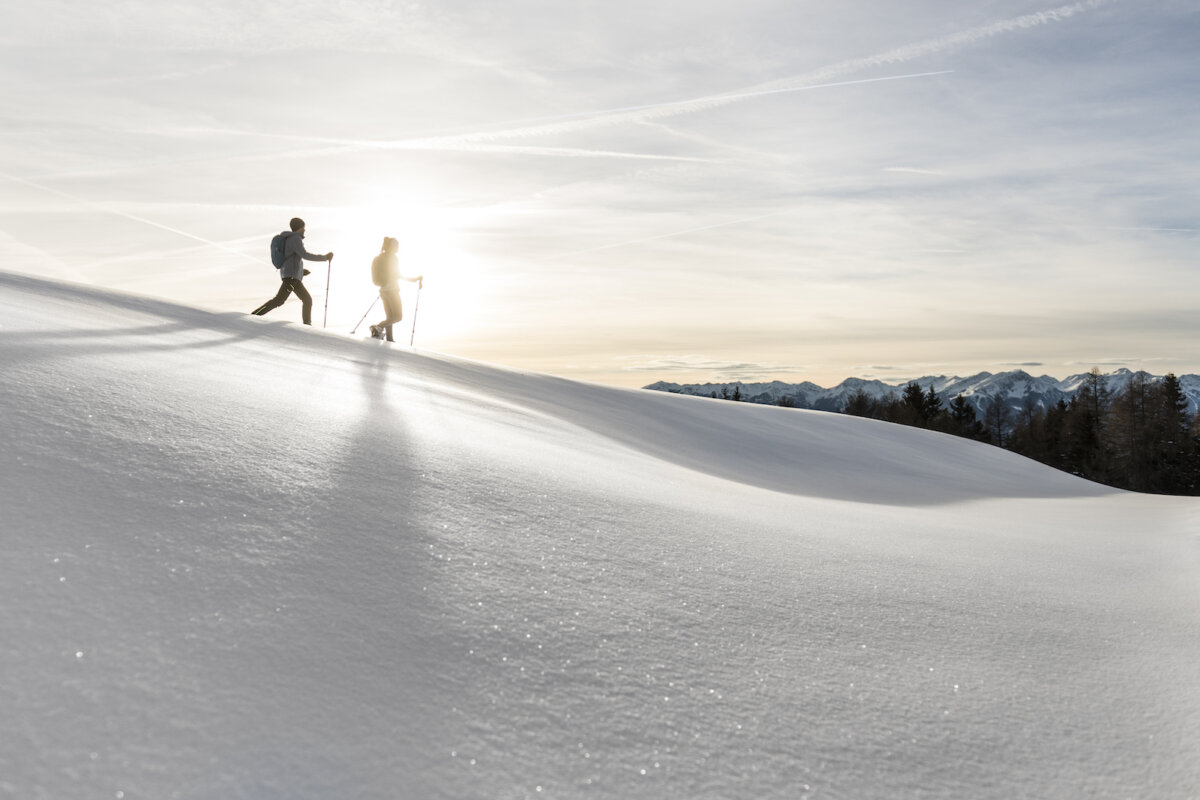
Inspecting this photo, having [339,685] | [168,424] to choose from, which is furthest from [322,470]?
[339,685]

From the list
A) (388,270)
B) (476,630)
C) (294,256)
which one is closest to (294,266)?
(294,256)

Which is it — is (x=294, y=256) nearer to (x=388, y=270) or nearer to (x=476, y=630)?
(x=388, y=270)

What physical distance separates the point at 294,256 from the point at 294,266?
14 centimetres

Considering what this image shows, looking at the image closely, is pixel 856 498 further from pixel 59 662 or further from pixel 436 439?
pixel 59 662

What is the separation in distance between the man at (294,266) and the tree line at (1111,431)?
169 ft

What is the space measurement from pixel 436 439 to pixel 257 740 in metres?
2.61

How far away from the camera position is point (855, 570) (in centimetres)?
329

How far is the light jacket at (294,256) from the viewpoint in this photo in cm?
1020

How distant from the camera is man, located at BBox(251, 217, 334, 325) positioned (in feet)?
33.4

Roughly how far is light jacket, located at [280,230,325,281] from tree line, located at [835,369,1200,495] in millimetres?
51628

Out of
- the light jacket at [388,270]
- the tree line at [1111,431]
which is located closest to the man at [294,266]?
the light jacket at [388,270]

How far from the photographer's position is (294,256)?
1029cm

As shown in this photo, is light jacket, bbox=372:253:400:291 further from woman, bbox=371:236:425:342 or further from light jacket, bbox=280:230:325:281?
light jacket, bbox=280:230:325:281

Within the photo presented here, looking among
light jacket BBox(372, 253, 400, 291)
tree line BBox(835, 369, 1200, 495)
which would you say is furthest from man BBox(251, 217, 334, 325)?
tree line BBox(835, 369, 1200, 495)
